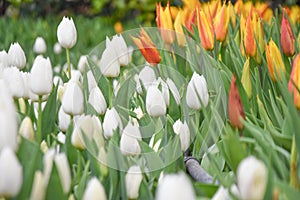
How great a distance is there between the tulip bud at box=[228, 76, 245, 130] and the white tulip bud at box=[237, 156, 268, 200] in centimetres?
36

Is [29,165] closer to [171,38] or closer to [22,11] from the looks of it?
[171,38]

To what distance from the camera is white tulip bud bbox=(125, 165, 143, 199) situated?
3.51ft

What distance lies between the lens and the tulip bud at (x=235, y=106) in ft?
3.91

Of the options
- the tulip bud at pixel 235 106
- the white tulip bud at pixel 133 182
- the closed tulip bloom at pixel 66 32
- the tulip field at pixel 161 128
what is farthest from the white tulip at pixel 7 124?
the closed tulip bloom at pixel 66 32

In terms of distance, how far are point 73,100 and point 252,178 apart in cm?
61

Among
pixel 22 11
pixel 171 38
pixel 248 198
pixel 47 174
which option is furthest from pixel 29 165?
pixel 22 11

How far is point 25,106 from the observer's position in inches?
62.1

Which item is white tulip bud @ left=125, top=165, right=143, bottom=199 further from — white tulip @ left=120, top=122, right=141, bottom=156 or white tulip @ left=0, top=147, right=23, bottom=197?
white tulip @ left=0, top=147, right=23, bottom=197

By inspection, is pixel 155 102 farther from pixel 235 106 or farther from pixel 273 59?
pixel 273 59

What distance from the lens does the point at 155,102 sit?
4.55 feet

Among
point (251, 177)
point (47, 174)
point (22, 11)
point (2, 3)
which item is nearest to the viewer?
point (251, 177)

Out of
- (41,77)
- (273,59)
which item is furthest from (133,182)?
(273,59)

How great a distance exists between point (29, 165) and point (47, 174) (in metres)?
0.03

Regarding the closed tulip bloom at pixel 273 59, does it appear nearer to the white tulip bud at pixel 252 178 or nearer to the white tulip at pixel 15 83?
the white tulip at pixel 15 83
